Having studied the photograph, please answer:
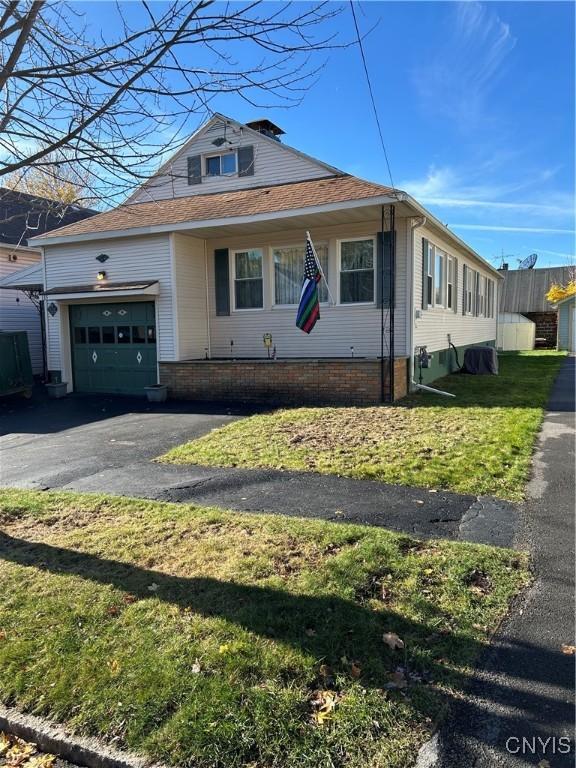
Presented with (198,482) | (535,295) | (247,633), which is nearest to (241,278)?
(198,482)

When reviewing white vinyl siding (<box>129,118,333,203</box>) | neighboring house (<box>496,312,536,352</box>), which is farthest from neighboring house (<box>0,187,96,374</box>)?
neighboring house (<box>496,312,536,352</box>)

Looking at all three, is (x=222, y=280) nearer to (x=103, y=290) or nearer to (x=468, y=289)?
(x=103, y=290)

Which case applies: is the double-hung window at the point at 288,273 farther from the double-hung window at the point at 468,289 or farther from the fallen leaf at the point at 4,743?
the fallen leaf at the point at 4,743

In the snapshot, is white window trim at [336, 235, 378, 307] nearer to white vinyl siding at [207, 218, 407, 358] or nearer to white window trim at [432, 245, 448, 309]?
white vinyl siding at [207, 218, 407, 358]

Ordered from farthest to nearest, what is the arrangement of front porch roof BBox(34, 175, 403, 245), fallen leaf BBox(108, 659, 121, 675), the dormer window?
the dormer window
front porch roof BBox(34, 175, 403, 245)
fallen leaf BBox(108, 659, 121, 675)

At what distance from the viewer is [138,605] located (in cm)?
324

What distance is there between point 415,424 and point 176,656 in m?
6.18

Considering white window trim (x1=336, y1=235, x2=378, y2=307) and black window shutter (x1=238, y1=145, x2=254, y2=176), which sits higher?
black window shutter (x1=238, y1=145, x2=254, y2=176)

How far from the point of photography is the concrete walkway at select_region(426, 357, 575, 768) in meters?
2.14

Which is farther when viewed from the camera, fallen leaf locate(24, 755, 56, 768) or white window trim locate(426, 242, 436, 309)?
white window trim locate(426, 242, 436, 309)

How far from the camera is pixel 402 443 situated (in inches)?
282

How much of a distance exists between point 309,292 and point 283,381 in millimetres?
1888

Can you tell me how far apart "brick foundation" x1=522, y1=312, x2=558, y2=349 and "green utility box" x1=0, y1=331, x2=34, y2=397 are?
30128 mm

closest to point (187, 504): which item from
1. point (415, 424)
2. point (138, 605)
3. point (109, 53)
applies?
point (138, 605)
